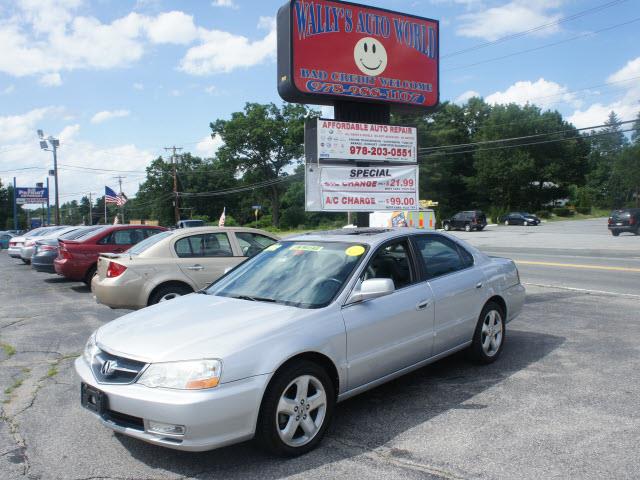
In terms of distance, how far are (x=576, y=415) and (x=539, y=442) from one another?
2.26 feet

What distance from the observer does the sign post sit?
377 inches

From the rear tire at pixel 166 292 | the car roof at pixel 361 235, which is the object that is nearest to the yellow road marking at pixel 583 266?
the car roof at pixel 361 235

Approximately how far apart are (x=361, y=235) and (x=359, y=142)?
17.0 feet

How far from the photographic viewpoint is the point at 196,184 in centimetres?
10200

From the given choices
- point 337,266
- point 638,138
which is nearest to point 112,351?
point 337,266

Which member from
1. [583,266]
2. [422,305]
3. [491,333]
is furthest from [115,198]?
[422,305]

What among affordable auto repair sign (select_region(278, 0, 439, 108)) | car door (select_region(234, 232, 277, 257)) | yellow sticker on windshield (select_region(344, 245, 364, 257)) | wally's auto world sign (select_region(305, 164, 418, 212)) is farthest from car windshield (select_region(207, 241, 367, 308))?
affordable auto repair sign (select_region(278, 0, 439, 108))

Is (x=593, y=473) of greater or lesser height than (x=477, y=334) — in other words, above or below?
below

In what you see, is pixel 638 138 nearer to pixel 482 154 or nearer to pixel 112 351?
pixel 482 154

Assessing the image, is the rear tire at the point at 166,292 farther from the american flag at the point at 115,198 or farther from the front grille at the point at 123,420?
the american flag at the point at 115,198

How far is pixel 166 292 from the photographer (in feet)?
26.9

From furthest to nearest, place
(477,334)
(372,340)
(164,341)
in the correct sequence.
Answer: (477,334) < (372,340) < (164,341)

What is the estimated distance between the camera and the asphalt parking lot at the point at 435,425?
3.50 m

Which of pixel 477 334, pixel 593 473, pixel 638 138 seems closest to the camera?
pixel 593 473
